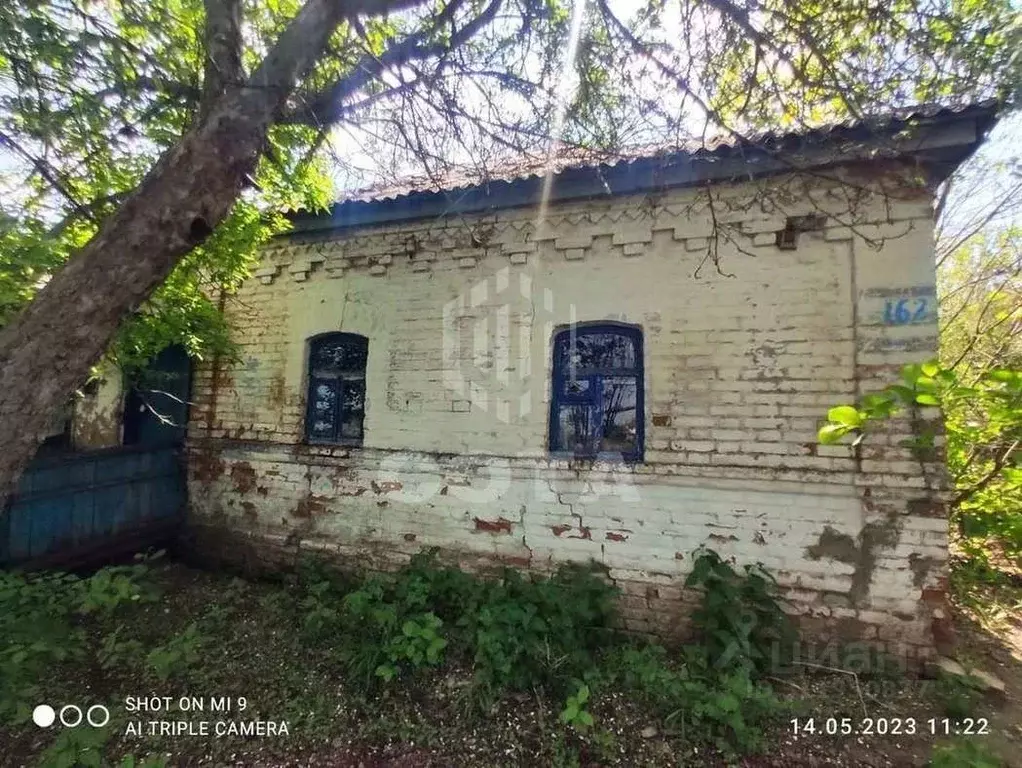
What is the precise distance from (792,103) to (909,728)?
4286 millimetres

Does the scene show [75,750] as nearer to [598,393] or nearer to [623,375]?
[598,393]

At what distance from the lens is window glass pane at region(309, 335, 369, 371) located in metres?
5.35

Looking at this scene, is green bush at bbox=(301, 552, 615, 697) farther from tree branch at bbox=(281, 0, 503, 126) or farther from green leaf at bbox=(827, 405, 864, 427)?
tree branch at bbox=(281, 0, 503, 126)

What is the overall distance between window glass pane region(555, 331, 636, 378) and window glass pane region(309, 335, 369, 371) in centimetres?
218

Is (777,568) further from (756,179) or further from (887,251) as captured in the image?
(756,179)

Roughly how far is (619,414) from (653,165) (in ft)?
6.92

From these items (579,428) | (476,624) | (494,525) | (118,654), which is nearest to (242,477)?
(118,654)

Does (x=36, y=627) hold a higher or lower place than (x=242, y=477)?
lower

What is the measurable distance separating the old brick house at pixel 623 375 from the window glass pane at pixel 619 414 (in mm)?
19

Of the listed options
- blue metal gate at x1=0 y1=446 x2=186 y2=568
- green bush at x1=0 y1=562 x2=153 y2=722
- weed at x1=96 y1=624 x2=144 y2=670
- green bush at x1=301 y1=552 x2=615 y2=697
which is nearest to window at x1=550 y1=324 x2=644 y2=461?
green bush at x1=301 y1=552 x2=615 y2=697

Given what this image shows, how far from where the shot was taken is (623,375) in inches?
172

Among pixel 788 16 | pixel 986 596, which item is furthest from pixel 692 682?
pixel 788 16

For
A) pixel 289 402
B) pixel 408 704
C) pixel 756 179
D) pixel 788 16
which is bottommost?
pixel 408 704

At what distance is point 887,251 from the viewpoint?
12.0 feet
